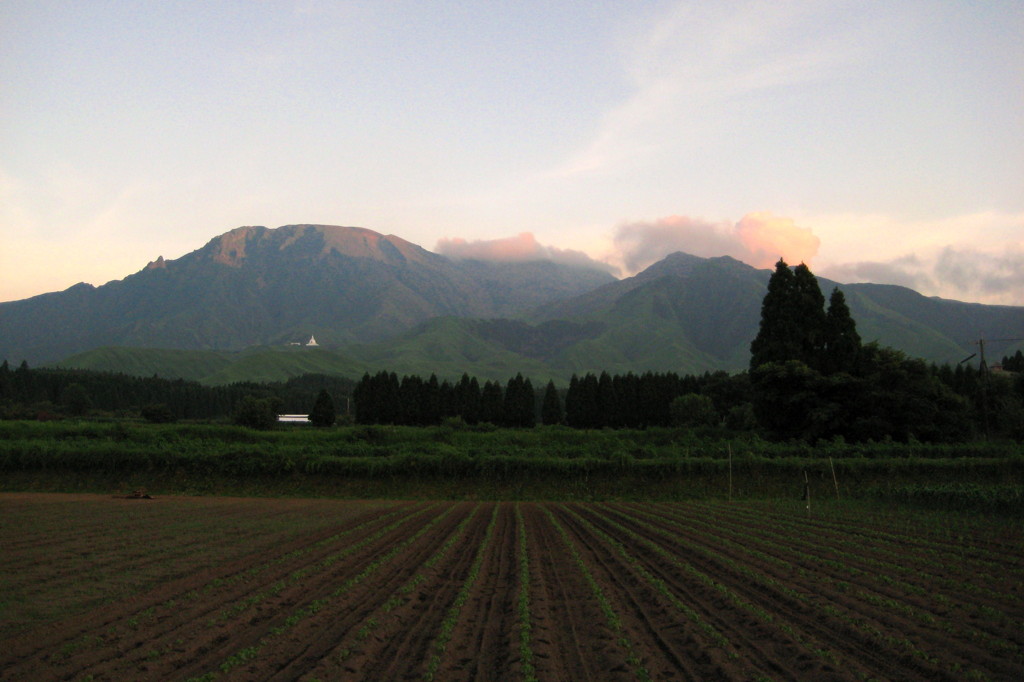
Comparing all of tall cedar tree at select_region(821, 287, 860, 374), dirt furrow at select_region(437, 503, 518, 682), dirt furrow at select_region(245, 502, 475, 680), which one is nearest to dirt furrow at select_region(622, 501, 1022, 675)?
dirt furrow at select_region(437, 503, 518, 682)

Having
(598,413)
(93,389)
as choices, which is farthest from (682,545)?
(93,389)

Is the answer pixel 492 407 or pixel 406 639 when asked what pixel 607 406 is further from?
pixel 406 639

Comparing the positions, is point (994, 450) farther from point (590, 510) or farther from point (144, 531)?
point (144, 531)

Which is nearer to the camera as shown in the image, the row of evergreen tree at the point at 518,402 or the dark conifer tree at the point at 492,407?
the row of evergreen tree at the point at 518,402

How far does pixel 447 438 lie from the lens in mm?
58719

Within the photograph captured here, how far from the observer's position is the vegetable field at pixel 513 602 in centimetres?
852

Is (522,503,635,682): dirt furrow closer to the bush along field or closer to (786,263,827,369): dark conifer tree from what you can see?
the bush along field

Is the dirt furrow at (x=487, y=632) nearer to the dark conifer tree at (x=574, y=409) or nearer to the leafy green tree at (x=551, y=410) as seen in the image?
the dark conifer tree at (x=574, y=409)

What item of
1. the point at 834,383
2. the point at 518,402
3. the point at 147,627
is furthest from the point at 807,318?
the point at 147,627

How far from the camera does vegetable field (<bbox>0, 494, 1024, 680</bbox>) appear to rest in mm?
8523

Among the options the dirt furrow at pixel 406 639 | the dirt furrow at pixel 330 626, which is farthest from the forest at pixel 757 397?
the dirt furrow at pixel 406 639

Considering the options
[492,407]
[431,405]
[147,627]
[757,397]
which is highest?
[757,397]

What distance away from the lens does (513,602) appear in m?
11.8

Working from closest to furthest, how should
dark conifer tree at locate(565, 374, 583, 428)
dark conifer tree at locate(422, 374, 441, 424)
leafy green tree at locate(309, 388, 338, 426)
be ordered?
leafy green tree at locate(309, 388, 338, 426)
dark conifer tree at locate(422, 374, 441, 424)
dark conifer tree at locate(565, 374, 583, 428)
